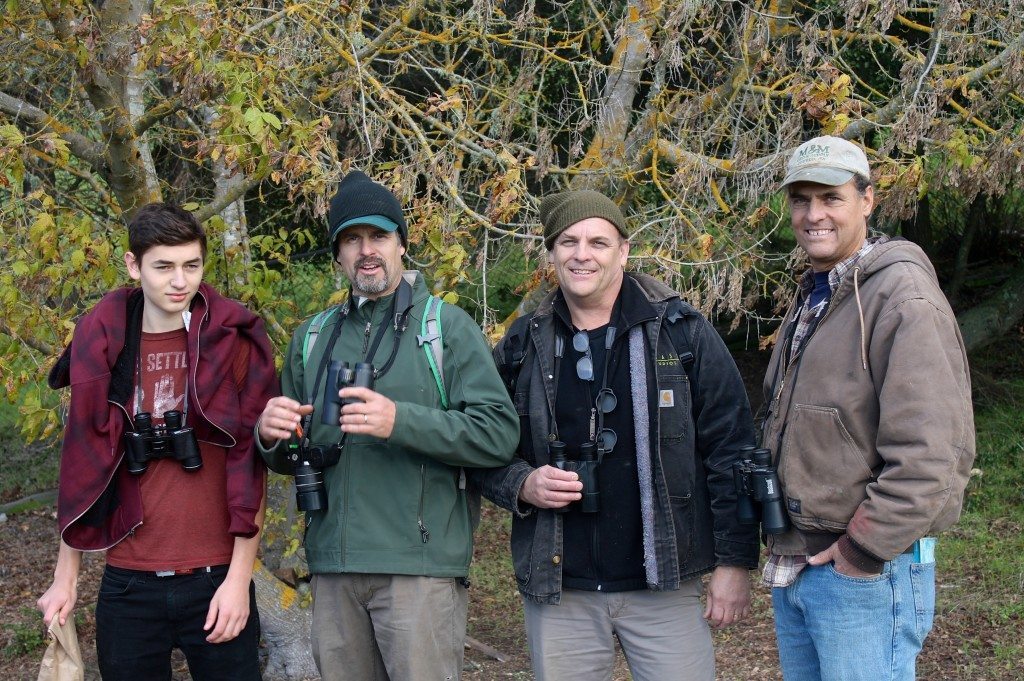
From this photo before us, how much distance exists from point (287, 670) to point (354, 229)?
308cm

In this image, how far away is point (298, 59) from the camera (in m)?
5.28

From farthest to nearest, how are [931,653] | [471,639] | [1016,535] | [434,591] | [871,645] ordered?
[1016,535], [471,639], [931,653], [434,591], [871,645]

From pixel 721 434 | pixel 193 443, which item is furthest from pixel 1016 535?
pixel 193 443

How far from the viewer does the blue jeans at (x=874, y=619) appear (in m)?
2.61

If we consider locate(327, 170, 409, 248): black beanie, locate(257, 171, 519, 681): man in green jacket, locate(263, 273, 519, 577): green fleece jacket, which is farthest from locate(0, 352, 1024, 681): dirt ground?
locate(327, 170, 409, 248): black beanie

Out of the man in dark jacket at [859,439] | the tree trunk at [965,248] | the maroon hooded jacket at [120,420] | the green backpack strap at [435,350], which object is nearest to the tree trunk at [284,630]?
the maroon hooded jacket at [120,420]

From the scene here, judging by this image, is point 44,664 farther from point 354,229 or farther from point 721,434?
point 721,434

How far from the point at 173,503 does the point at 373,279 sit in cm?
89

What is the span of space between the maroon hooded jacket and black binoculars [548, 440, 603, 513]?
897 mm

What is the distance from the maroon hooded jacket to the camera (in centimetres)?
303

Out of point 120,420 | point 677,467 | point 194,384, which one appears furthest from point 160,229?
point 677,467

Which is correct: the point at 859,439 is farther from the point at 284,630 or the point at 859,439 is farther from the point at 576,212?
the point at 284,630

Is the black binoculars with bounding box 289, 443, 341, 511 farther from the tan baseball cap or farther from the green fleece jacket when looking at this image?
the tan baseball cap

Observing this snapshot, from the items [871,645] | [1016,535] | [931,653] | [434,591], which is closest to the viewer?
[871,645]
